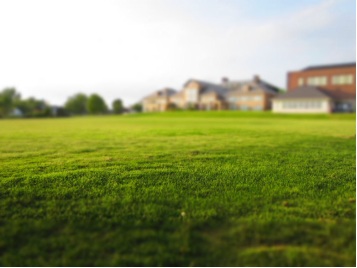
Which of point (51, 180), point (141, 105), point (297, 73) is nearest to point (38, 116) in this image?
point (141, 105)

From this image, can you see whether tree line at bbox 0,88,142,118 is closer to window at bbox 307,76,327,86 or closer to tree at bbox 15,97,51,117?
tree at bbox 15,97,51,117

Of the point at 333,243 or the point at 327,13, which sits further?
the point at 327,13

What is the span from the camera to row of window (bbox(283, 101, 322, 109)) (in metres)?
47.0

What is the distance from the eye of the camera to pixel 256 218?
3141 mm

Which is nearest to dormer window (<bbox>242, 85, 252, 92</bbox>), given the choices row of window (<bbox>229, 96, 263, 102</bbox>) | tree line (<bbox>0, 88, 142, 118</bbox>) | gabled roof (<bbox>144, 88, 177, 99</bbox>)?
row of window (<bbox>229, 96, 263, 102</bbox>)

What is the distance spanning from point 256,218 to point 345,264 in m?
0.93

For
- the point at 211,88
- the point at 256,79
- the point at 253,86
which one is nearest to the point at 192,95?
the point at 211,88

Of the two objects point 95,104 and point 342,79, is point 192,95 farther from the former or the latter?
point 342,79

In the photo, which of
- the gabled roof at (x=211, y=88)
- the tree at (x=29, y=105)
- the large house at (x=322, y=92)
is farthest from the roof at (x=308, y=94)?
the tree at (x=29, y=105)

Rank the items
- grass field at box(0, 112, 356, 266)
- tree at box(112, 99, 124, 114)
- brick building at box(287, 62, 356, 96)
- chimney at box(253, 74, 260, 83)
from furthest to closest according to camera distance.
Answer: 1. tree at box(112, 99, 124, 114)
2. chimney at box(253, 74, 260, 83)
3. brick building at box(287, 62, 356, 96)
4. grass field at box(0, 112, 356, 266)

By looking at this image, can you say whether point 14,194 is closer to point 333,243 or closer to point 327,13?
point 333,243

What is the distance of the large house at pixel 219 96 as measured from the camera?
196ft

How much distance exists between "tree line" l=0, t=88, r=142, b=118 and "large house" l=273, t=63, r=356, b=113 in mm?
44959

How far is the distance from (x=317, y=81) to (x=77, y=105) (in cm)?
6499
